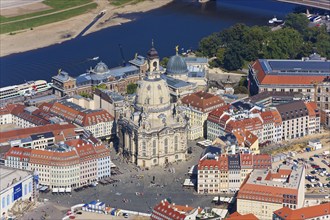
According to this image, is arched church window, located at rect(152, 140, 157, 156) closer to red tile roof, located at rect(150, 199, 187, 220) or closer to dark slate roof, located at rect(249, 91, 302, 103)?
red tile roof, located at rect(150, 199, 187, 220)

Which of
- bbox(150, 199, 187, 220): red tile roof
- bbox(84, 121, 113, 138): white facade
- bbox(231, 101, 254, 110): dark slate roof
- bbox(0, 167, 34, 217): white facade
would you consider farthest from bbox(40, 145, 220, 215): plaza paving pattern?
bbox(231, 101, 254, 110): dark slate roof

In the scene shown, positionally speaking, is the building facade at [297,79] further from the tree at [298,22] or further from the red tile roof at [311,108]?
the tree at [298,22]

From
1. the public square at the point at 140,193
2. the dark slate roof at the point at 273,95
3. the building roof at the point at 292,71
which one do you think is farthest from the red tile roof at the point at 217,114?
the building roof at the point at 292,71

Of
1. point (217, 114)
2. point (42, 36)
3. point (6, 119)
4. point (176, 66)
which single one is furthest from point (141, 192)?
point (42, 36)

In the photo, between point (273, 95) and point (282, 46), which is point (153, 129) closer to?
point (273, 95)

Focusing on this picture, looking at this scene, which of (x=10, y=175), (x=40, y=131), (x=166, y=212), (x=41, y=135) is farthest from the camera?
(x=40, y=131)

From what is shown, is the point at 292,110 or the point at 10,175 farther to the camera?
the point at 292,110
